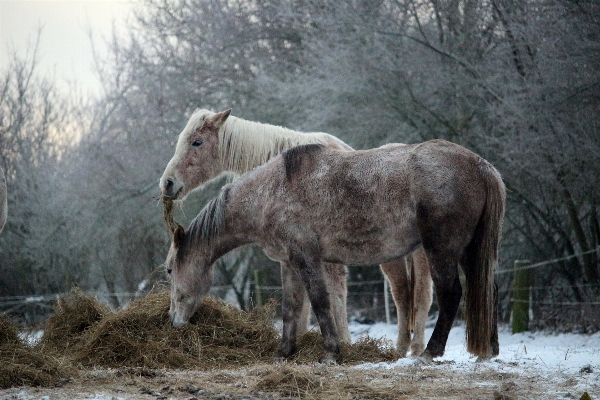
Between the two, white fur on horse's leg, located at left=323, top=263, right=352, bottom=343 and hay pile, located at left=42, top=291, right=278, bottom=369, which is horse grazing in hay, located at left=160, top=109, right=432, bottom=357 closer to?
white fur on horse's leg, located at left=323, top=263, right=352, bottom=343

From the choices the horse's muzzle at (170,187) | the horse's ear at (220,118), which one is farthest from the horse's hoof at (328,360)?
the horse's ear at (220,118)

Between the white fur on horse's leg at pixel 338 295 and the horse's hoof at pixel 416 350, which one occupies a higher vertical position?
the white fur on horse's leg at pixel 338 295

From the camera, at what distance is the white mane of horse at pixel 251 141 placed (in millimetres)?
7422

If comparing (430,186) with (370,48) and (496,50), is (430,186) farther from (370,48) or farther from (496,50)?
(370,48)

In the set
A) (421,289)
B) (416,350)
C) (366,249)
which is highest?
(366,249)

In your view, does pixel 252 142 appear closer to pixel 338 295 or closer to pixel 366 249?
pixel 338 295

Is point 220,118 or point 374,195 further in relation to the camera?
point 220,118

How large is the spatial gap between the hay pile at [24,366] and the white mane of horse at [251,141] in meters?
2.83

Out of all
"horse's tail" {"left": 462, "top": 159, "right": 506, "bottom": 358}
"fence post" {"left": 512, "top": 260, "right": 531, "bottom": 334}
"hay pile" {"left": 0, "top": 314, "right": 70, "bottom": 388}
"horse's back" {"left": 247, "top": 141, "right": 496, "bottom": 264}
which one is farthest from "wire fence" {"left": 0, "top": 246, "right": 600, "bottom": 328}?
"hay pile" {"left": 0, "top": 314, "right": 70, "bottom": 388}

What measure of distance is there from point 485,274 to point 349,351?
1.34 metres

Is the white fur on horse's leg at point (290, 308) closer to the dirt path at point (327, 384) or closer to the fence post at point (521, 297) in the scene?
the dirt path at point (327, 384)

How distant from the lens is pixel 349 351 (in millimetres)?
6184

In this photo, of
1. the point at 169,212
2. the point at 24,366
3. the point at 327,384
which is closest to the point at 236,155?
the point at 169,212

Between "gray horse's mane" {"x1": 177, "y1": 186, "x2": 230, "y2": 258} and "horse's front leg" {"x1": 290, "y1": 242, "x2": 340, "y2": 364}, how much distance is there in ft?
2.69
